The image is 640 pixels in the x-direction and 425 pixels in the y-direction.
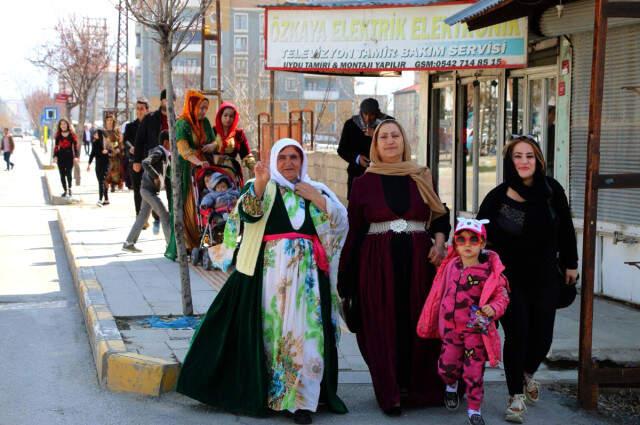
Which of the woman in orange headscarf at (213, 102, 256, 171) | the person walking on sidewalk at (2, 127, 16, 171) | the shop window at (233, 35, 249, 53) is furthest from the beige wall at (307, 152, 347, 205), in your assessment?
the shop window at (233, 35, 249, 53)

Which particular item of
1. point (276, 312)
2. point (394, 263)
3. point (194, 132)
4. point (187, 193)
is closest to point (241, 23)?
point (187, 193)

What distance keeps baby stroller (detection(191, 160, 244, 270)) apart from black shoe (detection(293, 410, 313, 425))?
14.7ft

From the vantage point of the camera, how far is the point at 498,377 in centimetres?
722

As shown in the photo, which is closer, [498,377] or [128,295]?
[498,377]

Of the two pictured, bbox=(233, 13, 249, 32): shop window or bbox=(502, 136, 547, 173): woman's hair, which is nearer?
bbox=(502, 136, 547, 173): woman's hair

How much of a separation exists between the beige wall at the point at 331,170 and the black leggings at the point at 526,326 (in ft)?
41.3

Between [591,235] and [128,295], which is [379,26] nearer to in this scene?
[128,295]

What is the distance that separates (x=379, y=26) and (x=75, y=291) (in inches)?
176

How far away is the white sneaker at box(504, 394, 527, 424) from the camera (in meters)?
6.15

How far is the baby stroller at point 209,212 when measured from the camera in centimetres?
1097

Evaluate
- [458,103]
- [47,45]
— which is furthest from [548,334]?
[47,45]

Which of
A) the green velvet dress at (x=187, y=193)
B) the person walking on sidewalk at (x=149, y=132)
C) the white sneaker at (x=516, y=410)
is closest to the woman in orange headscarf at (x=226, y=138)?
the green velvet dress at (x=187, y=193)

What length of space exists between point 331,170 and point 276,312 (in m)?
15.1

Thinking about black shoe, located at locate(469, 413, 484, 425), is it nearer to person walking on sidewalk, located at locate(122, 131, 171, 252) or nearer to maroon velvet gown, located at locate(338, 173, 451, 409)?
maroon velvet gown, located at locate(338, 173, 451, 409)
